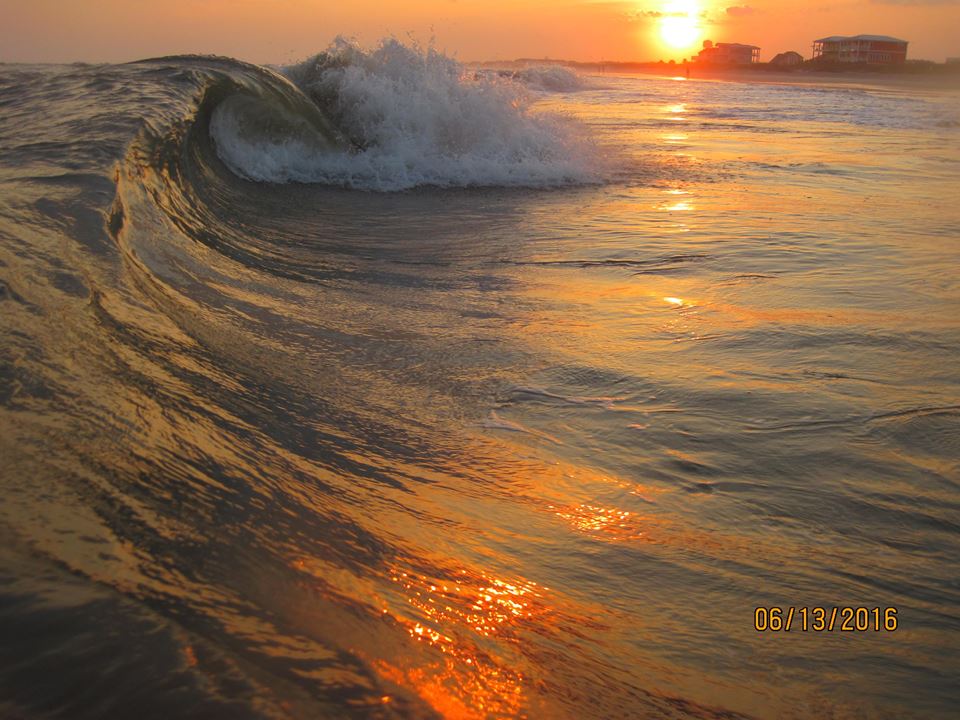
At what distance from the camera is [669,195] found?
302 inches

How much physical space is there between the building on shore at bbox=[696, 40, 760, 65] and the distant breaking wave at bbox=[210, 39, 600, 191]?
7189 cm

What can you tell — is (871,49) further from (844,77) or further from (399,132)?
(399,132)

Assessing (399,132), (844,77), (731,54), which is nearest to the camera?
(399,132)

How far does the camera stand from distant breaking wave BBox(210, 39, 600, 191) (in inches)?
320

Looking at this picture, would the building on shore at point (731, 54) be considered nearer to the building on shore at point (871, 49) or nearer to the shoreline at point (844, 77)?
the shoreline at point (844, 77)

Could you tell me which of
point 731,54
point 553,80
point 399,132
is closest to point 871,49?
point 731,54

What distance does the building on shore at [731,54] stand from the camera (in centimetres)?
7638

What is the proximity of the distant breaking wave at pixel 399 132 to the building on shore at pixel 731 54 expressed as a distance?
71.9m

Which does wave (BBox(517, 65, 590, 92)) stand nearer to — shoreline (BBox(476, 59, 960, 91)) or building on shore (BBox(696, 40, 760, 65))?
shoreline (BBox(476, 59, 960, 91))

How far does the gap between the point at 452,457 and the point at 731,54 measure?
3315 inches

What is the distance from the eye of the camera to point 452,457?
255cm

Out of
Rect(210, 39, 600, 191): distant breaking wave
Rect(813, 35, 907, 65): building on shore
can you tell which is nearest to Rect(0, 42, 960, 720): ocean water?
Rect(210, 39, 600, 191): distant breaking wave

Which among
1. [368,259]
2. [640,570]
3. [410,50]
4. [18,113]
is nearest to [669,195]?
[368,259]

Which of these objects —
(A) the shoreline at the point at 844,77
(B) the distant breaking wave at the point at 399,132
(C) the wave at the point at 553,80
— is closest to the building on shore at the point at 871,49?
(A) the shoreline at the point at 844,77
